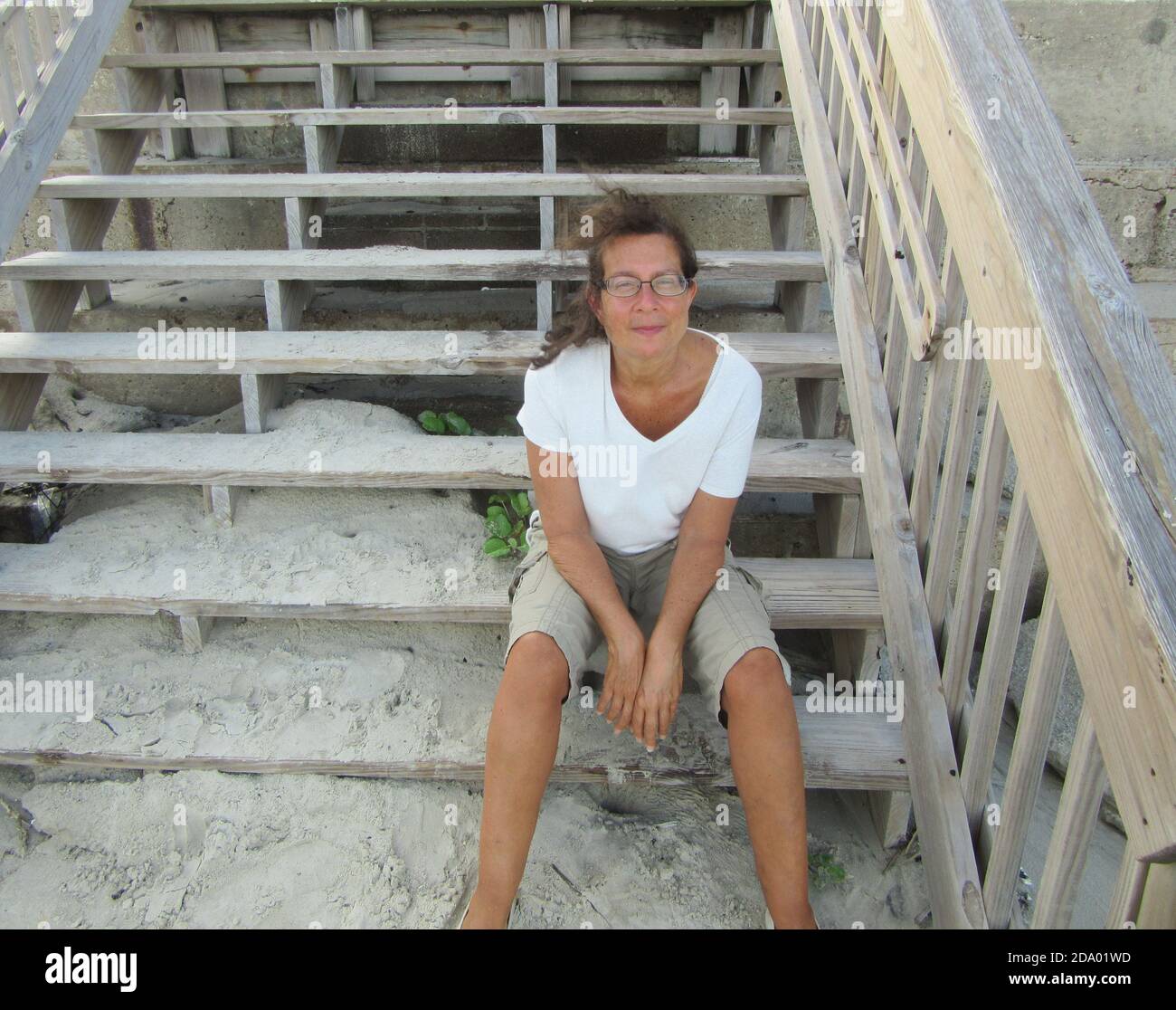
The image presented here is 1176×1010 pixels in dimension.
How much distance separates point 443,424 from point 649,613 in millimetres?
1082

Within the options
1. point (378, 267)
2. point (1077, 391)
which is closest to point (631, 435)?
point (1077, 391)

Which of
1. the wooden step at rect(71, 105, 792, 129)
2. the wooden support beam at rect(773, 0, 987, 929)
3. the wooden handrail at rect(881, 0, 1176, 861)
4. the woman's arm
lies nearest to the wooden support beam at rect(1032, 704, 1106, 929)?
the wooden handrail at rect(881, 0, 1176, 861)

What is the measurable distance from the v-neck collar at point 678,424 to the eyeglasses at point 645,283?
176 millimetres

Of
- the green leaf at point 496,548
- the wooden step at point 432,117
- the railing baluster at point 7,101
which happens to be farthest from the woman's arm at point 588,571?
the railing baluster at point 7,101

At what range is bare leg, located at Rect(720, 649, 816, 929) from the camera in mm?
1604

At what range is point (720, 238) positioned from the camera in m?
3.38

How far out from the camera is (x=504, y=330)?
273cm

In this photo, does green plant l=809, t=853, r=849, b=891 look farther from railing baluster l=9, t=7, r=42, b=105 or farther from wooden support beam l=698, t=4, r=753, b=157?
railing baluster l=9, t=7, r=42, b=105

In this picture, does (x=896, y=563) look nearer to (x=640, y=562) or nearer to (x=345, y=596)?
(x=640, y=562)

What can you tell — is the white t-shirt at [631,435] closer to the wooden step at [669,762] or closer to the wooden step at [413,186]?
the wooden step at [669,762]

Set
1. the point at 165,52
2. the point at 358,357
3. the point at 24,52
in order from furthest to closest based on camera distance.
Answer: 1. the point at 165,52
2. the point at 24,52
3. the point at 358,357

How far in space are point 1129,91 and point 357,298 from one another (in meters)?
3.01
